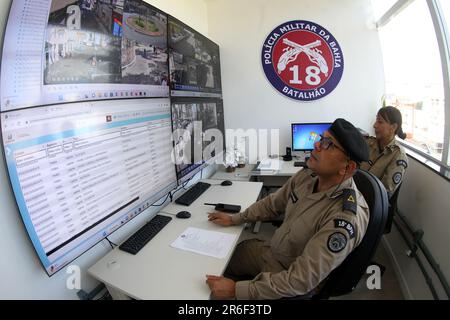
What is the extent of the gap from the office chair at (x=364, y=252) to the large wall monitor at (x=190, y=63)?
1.43 meters

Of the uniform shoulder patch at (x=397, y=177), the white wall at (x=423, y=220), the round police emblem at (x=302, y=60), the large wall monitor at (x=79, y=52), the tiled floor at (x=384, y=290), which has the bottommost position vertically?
the tiled floor at (x=384, y=290)

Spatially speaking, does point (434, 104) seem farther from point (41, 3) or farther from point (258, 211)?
point (41, 3)

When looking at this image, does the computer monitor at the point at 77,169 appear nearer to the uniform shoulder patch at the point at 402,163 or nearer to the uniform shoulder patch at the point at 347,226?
the uniform shoulder patch at the point at 347,226

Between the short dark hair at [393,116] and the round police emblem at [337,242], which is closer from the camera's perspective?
the round police emblem at [337,242]

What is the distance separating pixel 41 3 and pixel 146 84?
0.65 m

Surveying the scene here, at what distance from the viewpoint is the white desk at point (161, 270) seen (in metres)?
1.03

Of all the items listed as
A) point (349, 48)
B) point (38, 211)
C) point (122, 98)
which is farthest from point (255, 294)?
point (349, 48)

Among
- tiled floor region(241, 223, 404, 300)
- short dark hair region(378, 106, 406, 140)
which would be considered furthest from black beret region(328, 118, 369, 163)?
tiled floor region(241, 223, 404, 300)

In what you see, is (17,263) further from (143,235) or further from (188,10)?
(188,10)

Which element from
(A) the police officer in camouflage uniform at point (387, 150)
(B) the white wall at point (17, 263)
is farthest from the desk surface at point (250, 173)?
(B) the white wall at point (17, 263)

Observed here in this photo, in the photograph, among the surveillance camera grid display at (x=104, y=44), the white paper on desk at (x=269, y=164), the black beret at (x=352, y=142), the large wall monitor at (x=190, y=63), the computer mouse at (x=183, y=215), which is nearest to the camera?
the surveillance camera grid display at (x=104, y=44)

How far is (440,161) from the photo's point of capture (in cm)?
180

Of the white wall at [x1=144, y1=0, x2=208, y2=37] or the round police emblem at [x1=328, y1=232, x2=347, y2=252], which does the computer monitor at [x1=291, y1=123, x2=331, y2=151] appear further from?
the round police emblem at [x1=328, y1=232, x2=347, y2=252]

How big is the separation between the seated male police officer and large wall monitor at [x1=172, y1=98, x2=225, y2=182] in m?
0.64
